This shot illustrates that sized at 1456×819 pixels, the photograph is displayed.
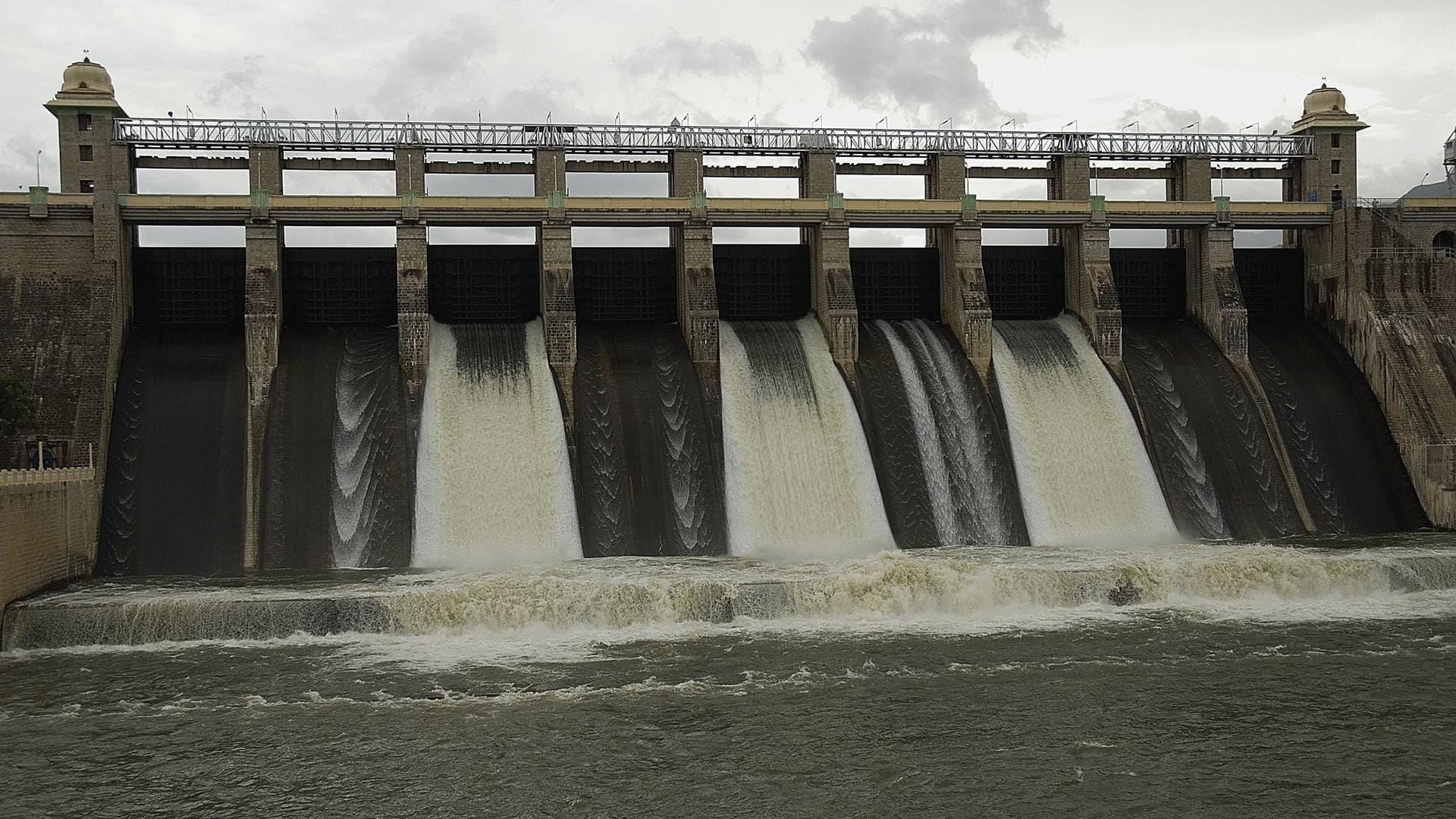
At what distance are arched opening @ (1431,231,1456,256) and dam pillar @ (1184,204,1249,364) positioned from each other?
7477 millimetres

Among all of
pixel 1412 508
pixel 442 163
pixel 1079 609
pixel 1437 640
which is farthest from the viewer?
pixel 442 163

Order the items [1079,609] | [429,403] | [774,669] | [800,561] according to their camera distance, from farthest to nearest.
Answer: [429,403] < [800,561] < [1079,609] < [774,669]

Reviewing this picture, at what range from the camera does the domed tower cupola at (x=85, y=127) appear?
40250mm

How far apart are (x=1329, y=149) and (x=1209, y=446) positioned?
1717 cm

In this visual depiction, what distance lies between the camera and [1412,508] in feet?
129

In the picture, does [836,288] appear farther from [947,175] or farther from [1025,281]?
[1025,281]

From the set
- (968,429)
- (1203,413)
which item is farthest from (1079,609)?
(1203,413)

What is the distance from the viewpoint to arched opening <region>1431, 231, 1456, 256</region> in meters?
45.6

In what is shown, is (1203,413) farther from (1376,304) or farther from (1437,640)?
(1437,640)

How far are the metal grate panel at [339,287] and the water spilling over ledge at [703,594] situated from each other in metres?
12.3

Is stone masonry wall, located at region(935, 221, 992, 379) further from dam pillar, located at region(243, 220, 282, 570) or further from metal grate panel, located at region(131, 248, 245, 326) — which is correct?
metal grate panel, located at region(131, 248, 245, 326)

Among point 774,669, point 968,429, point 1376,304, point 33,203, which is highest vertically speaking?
point 33,203

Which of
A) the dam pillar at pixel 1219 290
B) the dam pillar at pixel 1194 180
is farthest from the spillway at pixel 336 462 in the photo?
the dam pillar at pixel 1194 180

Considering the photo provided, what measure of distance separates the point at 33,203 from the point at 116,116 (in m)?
4.81
